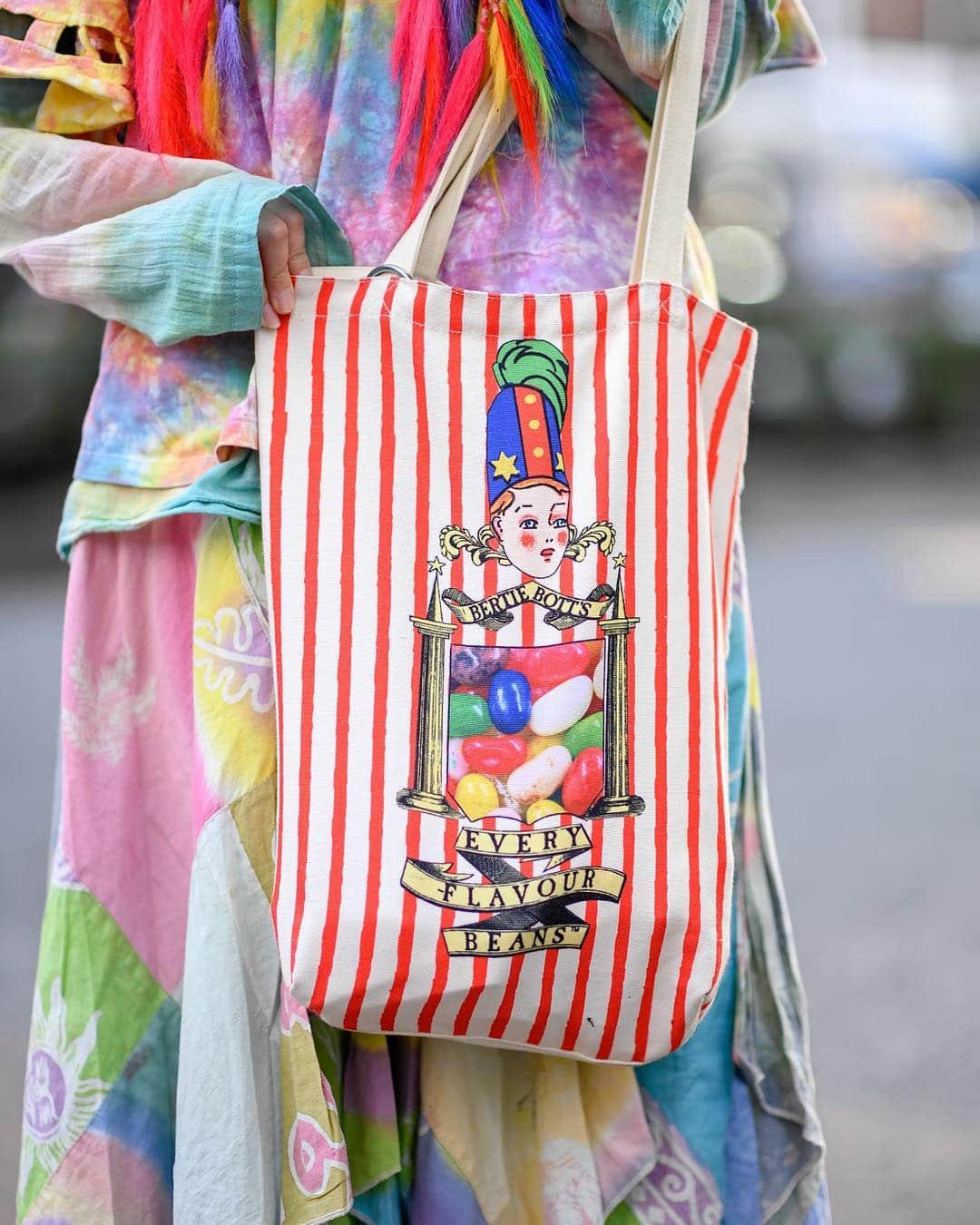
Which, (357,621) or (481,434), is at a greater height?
(481,434)

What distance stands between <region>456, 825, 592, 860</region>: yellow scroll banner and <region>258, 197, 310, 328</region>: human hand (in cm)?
53

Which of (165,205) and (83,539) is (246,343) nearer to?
(165,205)

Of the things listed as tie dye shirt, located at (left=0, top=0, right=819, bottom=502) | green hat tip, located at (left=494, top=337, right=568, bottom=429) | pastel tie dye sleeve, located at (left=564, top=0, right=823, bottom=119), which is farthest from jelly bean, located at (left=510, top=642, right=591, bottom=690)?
pastel tie dye sleeve, located at (left=564, top=0, right=823, bottom=119)

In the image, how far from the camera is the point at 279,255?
1.46 metres

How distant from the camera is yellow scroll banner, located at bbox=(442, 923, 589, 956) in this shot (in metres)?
1.40

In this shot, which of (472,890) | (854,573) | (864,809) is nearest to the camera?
(472,890)

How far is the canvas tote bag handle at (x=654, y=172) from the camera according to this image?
4.87 feet

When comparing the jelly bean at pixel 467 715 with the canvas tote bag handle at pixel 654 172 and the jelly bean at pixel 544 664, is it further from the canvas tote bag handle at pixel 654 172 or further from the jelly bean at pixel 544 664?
the canvas tote bag handle at pixel 654 172

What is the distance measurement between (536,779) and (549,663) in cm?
11

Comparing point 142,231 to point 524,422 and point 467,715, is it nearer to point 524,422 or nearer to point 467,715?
point 524,422

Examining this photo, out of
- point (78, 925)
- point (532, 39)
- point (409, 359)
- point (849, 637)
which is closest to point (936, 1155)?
point (78, 925)

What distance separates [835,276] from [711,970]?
410 inches

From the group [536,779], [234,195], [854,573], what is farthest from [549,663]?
[854,573]

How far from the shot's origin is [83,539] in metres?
1.62
